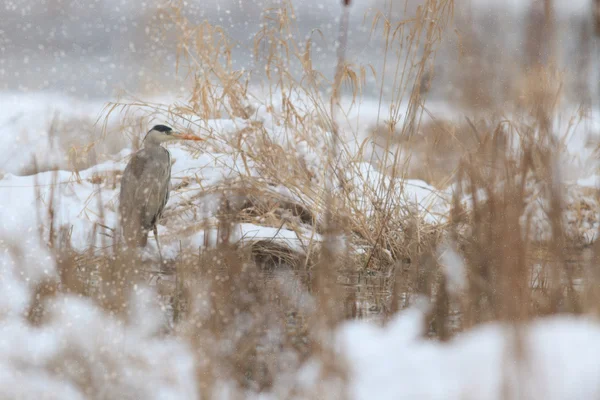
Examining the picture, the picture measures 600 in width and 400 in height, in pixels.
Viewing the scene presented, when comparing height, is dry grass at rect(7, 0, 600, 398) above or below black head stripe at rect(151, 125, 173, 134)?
below

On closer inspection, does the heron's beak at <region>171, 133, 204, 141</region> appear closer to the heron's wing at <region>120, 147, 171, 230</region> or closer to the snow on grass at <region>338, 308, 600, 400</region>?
the heron's wing at <region>120, 147, 171, 230</region>

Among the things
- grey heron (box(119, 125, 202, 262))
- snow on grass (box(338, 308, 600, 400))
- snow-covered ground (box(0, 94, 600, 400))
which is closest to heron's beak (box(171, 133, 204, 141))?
grey heron (box(119, 125, 202, 262))

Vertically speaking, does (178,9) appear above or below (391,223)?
above

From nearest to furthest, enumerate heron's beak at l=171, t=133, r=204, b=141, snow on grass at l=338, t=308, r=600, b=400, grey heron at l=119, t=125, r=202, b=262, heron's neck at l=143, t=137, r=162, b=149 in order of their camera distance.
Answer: snow on grass at l=338, t=308, r=600, b=400, grey heron at l=119, t=125, r=202, b=262, heron's beak at l=171, t=133, r=204, b=141, heron's neck at l=143, t=137, r=162, b=149

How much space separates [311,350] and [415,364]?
31 centimetres

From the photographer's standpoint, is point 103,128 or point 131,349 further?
point 103,128

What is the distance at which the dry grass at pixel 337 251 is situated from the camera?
1139 millimetres

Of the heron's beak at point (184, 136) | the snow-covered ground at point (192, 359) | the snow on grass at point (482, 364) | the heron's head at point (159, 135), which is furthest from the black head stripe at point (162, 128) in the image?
the snow on grass at point (482, 364)

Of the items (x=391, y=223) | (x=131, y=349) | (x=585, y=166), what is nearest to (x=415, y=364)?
(x=131, y=349)

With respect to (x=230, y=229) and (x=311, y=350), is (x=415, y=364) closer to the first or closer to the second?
(x=311, y=350)

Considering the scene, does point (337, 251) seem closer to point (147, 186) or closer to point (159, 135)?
point (147, 186)

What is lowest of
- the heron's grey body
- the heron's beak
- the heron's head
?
the heron's grey body

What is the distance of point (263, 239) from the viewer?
9.19 ft

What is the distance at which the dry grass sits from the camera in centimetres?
Result: 114
